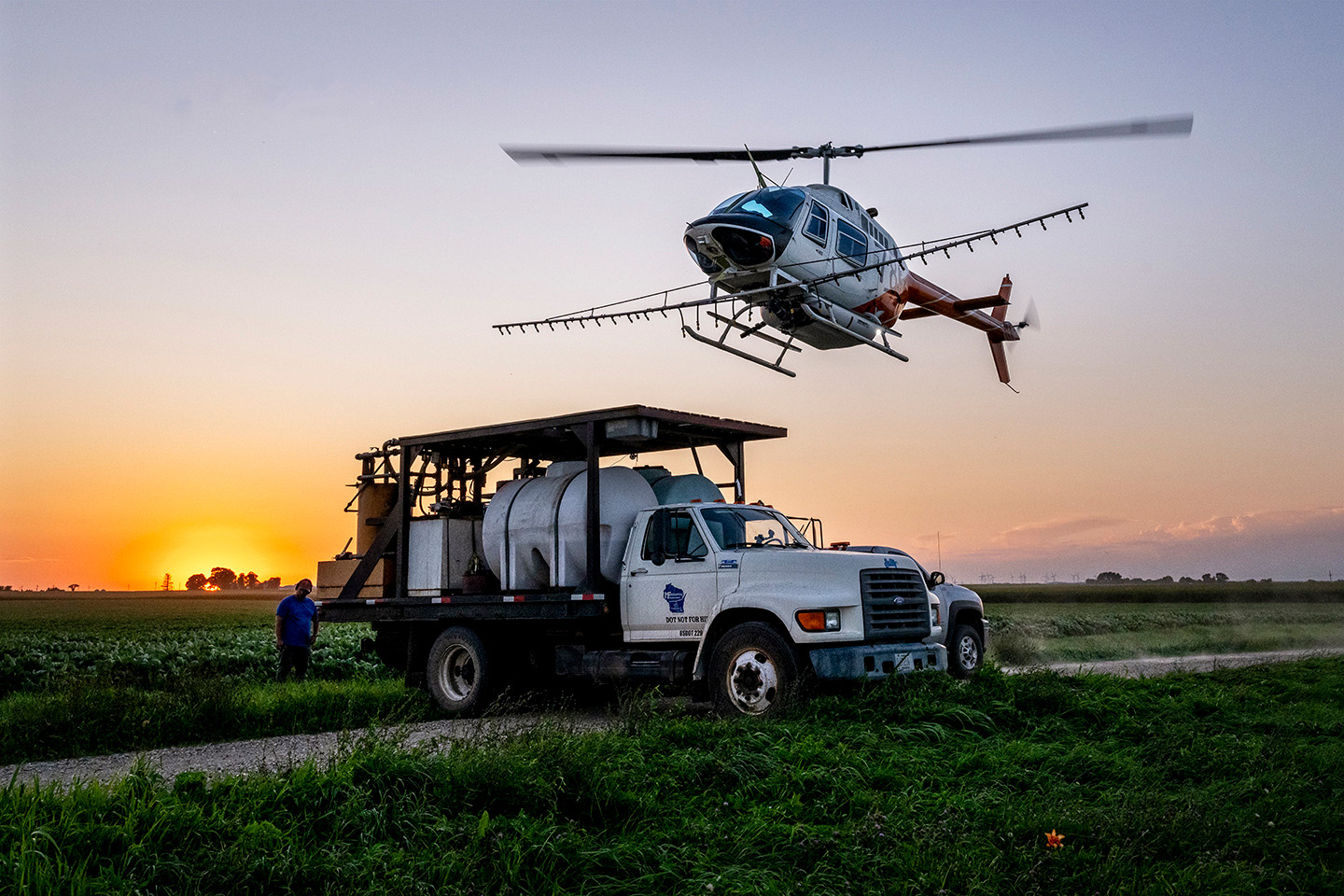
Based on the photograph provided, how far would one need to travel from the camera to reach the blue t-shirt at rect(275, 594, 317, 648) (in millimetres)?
16672

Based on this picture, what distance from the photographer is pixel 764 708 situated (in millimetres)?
11023

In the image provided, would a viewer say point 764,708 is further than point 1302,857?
Yes

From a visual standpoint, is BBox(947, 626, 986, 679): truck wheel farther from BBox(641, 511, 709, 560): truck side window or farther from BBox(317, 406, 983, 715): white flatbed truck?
BBox(641, 511, 709, 560): truck side window

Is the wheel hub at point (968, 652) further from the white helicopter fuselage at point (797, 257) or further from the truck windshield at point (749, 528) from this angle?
the white helicopter fuselage at point (797, 257)

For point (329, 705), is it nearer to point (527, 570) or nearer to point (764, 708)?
point (527, 570)

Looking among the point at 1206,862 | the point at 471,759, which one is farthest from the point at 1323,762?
the point at 471,759

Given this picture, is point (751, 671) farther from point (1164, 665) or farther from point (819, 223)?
point (1164, 665)

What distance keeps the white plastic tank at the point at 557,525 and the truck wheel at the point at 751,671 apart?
2366mm

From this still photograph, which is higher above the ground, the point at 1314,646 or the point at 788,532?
the point at 788,532

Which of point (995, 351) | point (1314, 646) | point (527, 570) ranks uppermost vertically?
point (995, 351)

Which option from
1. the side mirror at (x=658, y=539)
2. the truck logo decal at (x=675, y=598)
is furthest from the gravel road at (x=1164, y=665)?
the side mirror at (x=658, y=539)

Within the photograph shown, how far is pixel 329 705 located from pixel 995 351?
1442cm

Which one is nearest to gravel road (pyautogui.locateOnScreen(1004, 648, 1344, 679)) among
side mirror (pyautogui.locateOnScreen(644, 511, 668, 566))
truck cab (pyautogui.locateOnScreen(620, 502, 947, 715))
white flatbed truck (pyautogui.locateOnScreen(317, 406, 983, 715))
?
white flatbed truck (pyautogui.locateOnScreen(317, 406, 983, 715))

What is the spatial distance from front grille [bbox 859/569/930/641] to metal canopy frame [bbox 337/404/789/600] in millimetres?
3193
